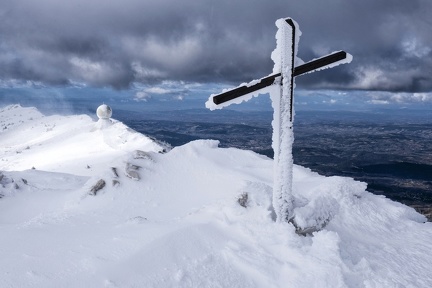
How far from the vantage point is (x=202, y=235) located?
7.49 meters

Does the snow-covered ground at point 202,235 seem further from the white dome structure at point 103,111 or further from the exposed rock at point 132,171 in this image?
the white dome structure at point 103,111

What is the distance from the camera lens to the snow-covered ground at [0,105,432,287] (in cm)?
604

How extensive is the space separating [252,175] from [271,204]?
240 inches

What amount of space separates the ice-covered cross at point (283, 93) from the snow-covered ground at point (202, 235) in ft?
2.47

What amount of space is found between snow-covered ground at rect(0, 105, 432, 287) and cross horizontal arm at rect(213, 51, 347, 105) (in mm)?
3177

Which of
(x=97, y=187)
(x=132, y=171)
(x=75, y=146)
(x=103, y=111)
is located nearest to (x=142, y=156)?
(x=132, y=171)

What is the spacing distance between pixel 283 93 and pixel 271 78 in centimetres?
46

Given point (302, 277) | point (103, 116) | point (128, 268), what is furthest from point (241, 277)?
point (103, 116)

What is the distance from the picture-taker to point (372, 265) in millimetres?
6707

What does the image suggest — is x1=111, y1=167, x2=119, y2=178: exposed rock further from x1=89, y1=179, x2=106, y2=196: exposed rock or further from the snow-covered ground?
x1=89, y1=179, x2=106, y2=196: exposed rock

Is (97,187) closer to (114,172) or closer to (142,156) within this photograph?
(114,172)

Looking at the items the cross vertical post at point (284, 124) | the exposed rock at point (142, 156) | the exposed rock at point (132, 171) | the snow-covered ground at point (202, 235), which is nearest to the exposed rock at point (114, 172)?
the snow-covered ground at point (202, 235)

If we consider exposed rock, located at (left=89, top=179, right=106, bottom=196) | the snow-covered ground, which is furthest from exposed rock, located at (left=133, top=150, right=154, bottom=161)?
exposed rock, located at (left=89, top=179, right=106, bottom=196)

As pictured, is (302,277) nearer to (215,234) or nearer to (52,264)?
(215,234)
